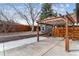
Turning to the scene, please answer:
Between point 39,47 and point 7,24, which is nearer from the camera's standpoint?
point 7,24

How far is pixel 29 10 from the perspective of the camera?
5438 millimetres

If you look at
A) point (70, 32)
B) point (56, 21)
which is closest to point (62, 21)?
point (56, 21)

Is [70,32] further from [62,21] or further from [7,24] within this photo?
[7,24]

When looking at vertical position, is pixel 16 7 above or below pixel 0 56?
above

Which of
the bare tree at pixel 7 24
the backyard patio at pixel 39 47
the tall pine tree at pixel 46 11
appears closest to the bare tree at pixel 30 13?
the tall pine tree at pixel 46 11

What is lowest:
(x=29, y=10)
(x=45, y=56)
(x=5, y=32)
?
(x=45, y=56)

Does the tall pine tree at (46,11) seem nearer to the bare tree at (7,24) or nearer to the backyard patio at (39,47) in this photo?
the backyard patio at (39,47)

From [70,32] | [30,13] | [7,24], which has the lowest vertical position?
[70,32]

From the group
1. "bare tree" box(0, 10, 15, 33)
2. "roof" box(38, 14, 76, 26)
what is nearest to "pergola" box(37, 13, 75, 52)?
"roof" box(38, 14, 76, 26)

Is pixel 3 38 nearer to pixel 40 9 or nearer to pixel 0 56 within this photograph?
pixel 0 56

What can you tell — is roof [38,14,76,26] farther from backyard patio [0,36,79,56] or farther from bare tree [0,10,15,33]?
bare tree [0,10,15,33]

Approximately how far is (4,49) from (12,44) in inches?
6.1

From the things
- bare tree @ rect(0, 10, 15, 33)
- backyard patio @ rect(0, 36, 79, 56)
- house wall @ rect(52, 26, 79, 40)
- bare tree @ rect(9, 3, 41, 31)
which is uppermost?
bare tree @ rect(9, 3, 41, 31)

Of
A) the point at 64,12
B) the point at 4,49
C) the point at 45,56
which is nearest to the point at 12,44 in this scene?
the point at 4,49
